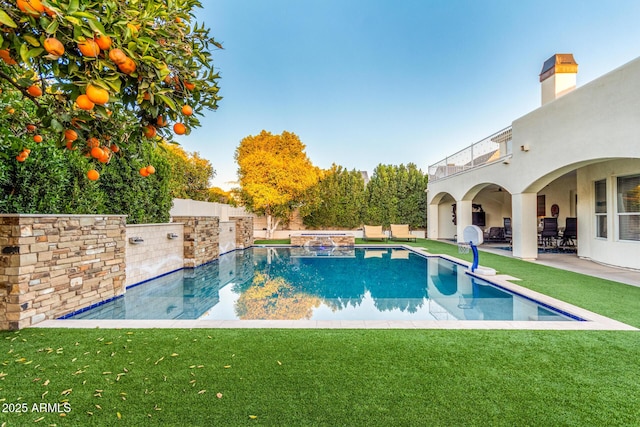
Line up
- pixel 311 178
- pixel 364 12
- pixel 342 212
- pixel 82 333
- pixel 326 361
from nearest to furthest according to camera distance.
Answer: pixel 326 361 < pixel 82 333 < pixel 364 12 < pixel 311 178 < pixel 342 212

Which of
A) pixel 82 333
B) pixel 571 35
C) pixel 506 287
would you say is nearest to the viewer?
pixel 82 333

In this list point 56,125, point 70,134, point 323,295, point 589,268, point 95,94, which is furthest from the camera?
point 589,268

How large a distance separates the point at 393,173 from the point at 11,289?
19811mm

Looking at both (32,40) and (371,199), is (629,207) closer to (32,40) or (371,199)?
(32,40)

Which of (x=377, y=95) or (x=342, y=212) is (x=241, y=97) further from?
(x=342, y=212)

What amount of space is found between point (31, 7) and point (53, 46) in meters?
0.17

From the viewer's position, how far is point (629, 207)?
8.88 meters

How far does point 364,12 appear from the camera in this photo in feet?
46.1

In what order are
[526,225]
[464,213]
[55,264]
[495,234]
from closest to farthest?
[55,264], [526,225], [464,213], [495,234]

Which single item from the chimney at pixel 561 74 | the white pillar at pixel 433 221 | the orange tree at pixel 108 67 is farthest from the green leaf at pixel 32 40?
the white pillar at pixel 433 221

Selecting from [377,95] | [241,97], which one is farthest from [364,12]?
[241,97]

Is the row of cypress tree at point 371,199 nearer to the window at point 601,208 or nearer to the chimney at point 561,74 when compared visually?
the chimney at point 561,74

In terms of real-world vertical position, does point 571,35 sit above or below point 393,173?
above

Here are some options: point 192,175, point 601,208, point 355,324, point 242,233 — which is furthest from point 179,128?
point 192,175
